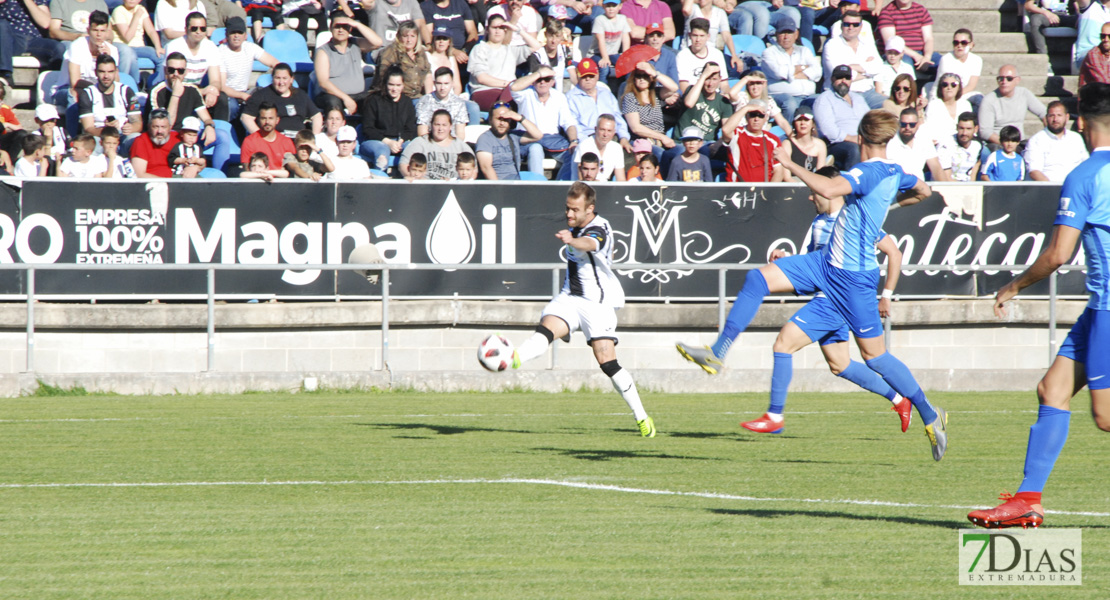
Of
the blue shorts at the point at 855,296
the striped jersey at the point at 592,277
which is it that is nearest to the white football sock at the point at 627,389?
the striped jersey at the point at 592,277

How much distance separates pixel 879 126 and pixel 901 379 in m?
1.88

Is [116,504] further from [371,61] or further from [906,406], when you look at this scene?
[371,61]

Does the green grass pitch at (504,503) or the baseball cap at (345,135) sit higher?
the baseball cap at (345,135)

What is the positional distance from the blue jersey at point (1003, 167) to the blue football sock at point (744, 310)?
979 cm

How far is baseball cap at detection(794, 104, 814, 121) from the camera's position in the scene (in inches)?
739

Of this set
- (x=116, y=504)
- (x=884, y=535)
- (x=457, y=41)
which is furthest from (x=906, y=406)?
(x=457, y=41)

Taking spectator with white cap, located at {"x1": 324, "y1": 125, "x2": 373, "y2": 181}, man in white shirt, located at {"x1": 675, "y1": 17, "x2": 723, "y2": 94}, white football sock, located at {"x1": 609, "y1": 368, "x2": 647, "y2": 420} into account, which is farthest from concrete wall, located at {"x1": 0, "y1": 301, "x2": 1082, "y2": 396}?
white football sock, located at {"x1": 609, "y1": 368, "x2": 647, "y2": 420}

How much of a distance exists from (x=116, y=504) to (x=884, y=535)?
4.31m

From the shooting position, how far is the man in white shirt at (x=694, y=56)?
20812 mm

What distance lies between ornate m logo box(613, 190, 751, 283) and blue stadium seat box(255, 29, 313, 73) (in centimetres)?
602

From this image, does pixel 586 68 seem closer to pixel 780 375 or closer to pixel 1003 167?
pixel 1003 167

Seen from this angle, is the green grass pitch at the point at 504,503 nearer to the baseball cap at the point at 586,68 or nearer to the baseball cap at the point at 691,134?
the baseball cap at the point at 691,134

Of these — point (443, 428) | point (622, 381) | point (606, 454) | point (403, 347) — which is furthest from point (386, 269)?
point (606, 454)

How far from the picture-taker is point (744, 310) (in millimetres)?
10719
